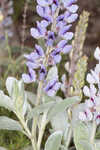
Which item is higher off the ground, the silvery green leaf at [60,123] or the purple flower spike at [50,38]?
the purple flower spike at [50,38]

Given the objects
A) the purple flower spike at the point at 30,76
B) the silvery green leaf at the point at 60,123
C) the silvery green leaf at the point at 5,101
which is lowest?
the silvery green leaf at the point at 60,123

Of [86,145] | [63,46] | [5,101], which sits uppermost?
[63,46]

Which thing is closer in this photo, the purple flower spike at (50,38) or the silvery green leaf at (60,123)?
the purple flower spike at (50,38)

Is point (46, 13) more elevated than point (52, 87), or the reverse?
point (46, 13)

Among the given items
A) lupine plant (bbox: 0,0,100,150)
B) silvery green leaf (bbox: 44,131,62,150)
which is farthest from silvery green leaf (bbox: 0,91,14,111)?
silvery green leaf (bbox: 44,131,62,150)

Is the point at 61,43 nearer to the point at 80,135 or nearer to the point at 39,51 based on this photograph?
the point at 39,51

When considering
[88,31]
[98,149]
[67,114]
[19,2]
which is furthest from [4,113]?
[88,31]

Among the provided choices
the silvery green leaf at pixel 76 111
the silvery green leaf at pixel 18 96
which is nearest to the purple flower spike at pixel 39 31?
A: the silvery green leaf at pixel 18 96

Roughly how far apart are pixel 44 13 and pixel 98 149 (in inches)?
11.7

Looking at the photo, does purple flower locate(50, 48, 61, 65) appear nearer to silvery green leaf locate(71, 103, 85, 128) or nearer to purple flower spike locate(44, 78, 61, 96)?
purple flower spike locate(44, 78, 61, 96)

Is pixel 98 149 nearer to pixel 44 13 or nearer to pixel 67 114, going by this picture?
pixel 67 114

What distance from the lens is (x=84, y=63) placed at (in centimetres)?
70

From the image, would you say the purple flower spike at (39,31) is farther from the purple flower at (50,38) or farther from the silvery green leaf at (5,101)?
the silvery green leaf at (5,101)

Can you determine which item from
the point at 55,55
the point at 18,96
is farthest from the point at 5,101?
the point at 55,55
